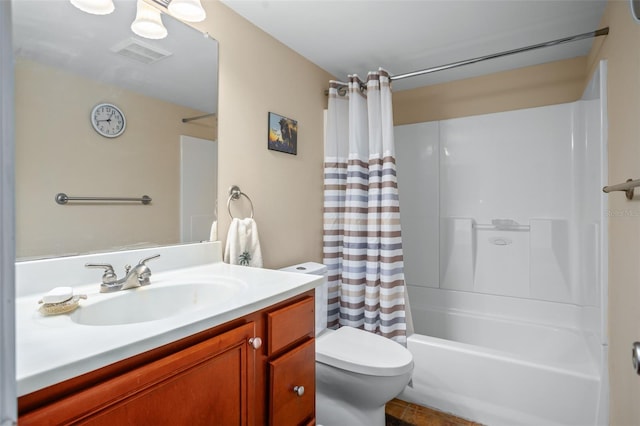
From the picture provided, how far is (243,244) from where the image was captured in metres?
1.67

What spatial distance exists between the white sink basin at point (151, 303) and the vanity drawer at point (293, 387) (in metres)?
0.29

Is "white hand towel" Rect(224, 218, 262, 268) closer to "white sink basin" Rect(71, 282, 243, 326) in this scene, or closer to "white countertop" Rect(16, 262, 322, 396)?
"white sink basin" Rect(71, 282, 243, 326)

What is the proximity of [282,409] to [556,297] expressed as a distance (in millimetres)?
2234

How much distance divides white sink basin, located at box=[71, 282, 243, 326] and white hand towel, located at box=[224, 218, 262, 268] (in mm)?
371

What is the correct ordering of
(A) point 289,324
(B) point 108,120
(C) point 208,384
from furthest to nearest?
1. (B) point 108,120
2. (A) point 289,324
3. (C) point 208,384

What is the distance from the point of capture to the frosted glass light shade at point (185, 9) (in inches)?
54.1

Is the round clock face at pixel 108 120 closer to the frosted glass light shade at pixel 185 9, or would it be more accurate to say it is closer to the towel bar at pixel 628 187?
the frosted glass light shade at pixel 185 9

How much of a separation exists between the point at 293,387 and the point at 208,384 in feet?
1.26

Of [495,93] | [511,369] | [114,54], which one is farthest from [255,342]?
[495,93]

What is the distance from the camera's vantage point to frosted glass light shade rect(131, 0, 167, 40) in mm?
1322

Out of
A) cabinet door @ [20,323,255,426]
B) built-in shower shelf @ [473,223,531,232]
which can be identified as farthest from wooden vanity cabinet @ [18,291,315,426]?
built-in shower shelf @ [473,223,531,232]

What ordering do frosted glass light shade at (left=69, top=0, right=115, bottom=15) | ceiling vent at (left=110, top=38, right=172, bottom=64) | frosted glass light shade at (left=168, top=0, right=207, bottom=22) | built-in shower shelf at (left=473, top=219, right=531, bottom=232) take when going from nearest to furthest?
frosted glass light shade at (left=69, top=0, right=115, bottom=15) < ceiling vent at (left=110, top=38, right=172, bottom=64) < frosted glass light shade at (left=168, top=0, right=207, bottom=22) < built-in shower shelf at (left=473, top=219, right=531, bottom=232)

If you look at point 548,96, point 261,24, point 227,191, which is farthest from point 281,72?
point 548,96

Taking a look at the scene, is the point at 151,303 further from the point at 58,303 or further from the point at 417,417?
the point at 417,417
